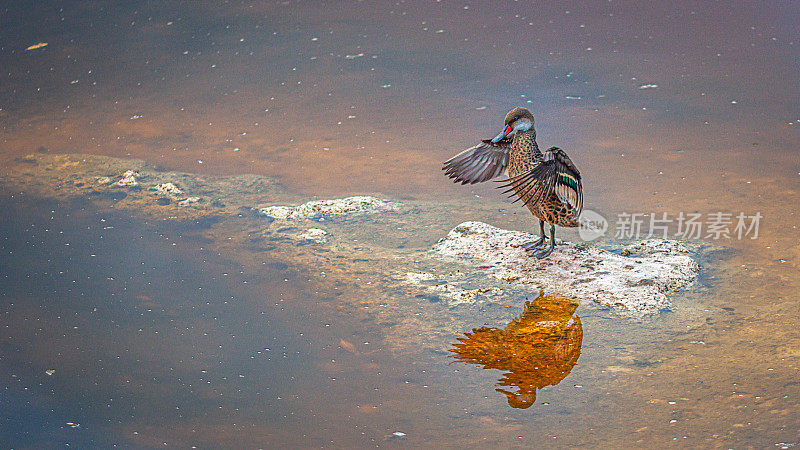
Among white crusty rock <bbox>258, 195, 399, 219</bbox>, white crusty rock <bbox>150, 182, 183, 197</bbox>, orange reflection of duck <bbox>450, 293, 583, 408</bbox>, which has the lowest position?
orange reflection of duck <bbox>450, 293, 583, 408</bbox>

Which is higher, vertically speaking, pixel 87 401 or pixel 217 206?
pixel 217 206

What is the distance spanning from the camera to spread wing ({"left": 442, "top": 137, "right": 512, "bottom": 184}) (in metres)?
3.50

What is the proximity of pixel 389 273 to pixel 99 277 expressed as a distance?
1.45 metres

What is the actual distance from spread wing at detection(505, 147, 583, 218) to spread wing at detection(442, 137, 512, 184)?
355 mm

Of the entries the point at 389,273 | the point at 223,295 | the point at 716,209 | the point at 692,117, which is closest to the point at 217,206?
the point at 223,295

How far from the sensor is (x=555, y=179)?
10.3 ft

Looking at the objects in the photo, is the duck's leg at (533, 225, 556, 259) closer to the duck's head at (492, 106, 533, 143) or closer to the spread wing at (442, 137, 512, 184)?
the spread wing at (442, 137, 512, 184)

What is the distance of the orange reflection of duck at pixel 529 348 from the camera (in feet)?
8.89

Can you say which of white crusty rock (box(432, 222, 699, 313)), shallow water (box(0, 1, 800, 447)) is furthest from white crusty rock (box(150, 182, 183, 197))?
white crusty rock (box(432, 222, 699, 313))

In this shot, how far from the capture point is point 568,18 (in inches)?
245

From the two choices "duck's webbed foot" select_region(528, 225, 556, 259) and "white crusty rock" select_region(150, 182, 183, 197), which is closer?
"duck's webbed foot" select_region(528, 225, 556, 259)

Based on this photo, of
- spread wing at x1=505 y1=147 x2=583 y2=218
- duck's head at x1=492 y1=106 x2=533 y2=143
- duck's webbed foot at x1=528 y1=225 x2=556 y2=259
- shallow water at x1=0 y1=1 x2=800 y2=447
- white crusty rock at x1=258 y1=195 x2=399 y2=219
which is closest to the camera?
shallow water at x1=0 y1=1 x2=800 y2=447

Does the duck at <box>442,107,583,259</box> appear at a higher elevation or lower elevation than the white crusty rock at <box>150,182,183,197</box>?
lower

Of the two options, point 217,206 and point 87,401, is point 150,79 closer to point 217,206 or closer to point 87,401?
point 217,206
